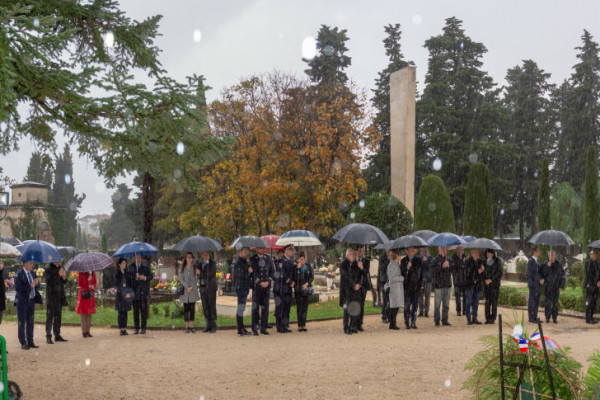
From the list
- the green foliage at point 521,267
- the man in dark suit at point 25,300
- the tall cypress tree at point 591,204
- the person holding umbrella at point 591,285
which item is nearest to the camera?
the man in dark suit at point 25,300

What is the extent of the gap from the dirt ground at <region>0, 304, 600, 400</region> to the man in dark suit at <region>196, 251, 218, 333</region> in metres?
0.36

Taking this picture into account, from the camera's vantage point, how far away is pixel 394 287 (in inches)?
506

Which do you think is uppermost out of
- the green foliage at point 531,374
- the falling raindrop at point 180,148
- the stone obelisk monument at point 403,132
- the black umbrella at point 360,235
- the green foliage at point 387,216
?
the stone obelisk monument at point 403,132

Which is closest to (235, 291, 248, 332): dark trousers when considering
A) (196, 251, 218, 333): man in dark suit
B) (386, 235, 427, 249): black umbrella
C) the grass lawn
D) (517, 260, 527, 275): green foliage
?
(196, 251, 218, 333): man in dark suit

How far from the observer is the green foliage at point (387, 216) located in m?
16.7

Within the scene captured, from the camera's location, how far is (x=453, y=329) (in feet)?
42.3

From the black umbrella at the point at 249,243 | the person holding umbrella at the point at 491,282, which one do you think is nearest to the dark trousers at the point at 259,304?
the black umbrella at the point at 249,243

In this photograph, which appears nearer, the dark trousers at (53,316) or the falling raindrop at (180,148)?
the falling raindrop at (180,148)

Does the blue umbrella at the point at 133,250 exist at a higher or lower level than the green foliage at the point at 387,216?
lower

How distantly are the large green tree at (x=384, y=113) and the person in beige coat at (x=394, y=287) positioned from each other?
27957 mm

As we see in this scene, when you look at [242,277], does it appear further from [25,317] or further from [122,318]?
[25,317]

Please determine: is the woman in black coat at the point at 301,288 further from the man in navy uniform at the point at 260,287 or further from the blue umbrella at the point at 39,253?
the blue umbrella at the point at 39,253

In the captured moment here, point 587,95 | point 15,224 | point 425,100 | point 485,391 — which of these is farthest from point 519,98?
point 485,391

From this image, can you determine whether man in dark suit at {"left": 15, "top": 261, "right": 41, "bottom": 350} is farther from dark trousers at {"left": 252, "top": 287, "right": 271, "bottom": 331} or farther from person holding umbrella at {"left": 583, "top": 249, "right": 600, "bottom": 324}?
person holding umbrella at {"left": 583, "top": 249, "right": 600, "bottom": 324}
